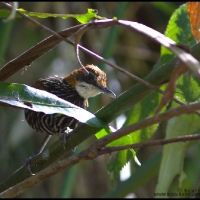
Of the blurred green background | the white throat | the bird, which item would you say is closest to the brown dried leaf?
the bird

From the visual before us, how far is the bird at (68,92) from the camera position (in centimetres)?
259

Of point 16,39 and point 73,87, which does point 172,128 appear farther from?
point 16,39

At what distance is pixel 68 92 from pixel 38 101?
1604mm

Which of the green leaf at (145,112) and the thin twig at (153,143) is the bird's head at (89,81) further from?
the thin twig at (153,143)

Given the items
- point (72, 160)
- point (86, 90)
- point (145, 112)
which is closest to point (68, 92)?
point (86, 90)

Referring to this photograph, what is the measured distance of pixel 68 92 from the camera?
2.86 meters

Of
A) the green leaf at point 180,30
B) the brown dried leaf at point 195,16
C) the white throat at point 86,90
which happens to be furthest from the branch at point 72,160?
the white throat at point 86,90

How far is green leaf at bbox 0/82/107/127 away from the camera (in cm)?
121

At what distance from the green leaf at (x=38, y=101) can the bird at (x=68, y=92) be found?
4.23 feet

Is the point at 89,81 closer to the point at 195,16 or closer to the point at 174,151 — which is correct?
the point at 174,151

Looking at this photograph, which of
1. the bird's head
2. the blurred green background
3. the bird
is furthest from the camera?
the blurred green background

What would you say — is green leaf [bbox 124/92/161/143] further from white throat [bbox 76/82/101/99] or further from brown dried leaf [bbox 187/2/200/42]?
white throat [bbox 76/82/101/99]

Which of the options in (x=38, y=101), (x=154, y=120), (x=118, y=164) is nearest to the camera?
(x=154, y=120)

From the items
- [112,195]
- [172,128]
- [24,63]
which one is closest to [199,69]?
[24,63]
